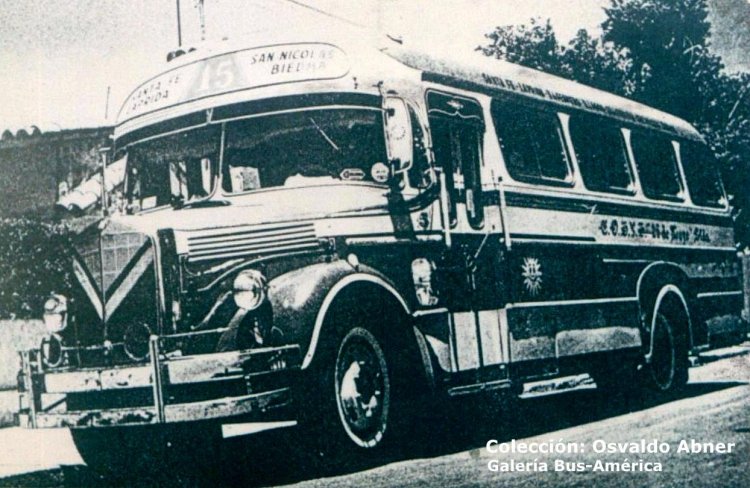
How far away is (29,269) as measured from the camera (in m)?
6.79

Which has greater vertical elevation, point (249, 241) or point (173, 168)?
point (173, 168)

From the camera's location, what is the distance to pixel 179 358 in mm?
5965

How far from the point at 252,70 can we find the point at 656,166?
489 centimetres

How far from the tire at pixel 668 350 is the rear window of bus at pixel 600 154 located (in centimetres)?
127

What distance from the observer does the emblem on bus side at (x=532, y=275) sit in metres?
7.96

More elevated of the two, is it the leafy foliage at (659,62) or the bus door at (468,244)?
the leafy foliage at (659,62)

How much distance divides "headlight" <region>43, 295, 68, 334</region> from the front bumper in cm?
42

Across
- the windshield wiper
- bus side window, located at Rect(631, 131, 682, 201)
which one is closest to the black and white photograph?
the windshield wiper

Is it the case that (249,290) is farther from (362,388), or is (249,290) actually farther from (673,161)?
(673,161)

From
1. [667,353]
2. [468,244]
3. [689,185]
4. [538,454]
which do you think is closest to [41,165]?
[468,244]

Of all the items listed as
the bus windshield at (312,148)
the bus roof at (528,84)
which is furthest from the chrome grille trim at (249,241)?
the bus roof at (528,84)

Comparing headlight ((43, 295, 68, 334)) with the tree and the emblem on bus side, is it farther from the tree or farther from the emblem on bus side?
the tree

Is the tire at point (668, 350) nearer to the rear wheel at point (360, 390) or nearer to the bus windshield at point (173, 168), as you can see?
the rear wheel at point (360, 390)

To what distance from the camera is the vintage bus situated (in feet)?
20.0
